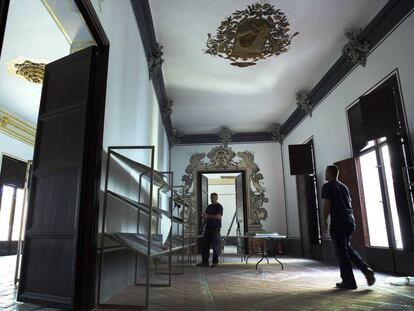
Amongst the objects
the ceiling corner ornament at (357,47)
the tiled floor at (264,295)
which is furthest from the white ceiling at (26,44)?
the ceiling corner ornament at (357,47)

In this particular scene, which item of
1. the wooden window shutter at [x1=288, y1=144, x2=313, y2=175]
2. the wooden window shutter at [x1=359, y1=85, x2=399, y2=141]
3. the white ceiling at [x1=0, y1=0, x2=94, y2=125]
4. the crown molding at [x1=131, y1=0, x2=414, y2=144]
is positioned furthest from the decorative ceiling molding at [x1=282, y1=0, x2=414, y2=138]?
the white ceiling at [x1=0, y1=0, x2=94, y2=125]

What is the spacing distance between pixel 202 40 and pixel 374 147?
323 cm

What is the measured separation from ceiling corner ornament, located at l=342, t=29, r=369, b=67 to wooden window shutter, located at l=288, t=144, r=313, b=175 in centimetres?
262

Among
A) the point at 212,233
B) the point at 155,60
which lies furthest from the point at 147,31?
the point at 212,233

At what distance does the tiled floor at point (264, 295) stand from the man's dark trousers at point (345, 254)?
17 cm

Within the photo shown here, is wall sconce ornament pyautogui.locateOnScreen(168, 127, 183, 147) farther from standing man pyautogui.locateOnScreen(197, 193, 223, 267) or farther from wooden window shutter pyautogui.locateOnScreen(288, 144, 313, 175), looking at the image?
standing man pyautogui.locateOnScreen(197, 193, 223, 267)

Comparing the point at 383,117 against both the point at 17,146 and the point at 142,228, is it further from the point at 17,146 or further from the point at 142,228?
the point at 17,146

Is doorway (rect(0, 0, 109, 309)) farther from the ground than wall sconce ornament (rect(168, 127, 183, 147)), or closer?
closer

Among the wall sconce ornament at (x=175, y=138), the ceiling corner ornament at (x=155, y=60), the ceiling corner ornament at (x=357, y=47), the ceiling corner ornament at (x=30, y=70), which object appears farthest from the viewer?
the wall sconce ornament at (x=175, y=138)

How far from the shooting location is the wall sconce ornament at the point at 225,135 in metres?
9.94

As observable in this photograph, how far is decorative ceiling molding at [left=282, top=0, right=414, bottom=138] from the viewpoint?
4281 millimetres

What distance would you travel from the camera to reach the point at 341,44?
5.62 m

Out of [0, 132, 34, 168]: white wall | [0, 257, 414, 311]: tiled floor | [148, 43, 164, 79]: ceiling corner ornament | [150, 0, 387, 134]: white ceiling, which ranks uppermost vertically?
[150, 0, 387, 134]: white ceiling

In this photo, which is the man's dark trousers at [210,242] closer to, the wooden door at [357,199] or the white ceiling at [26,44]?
the wooden door at [357,199]
